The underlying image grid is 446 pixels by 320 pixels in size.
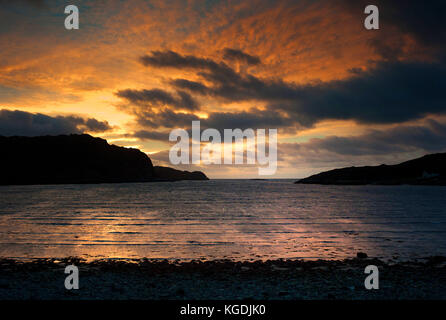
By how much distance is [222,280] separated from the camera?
43.2ft

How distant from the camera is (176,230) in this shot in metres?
30.0

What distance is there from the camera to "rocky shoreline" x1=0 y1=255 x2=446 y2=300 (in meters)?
11.1

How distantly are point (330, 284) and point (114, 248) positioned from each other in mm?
15257

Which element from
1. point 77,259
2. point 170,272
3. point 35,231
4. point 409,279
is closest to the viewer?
point 409,279

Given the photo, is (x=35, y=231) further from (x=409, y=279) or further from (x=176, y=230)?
(x=409, y=279)

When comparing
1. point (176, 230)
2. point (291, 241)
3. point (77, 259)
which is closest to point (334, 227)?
point (291, 241)

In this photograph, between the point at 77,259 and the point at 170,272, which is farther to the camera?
the point at 77,259

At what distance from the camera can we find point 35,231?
29.2m

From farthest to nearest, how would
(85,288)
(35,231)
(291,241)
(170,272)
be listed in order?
(35,231) → (291,241) → (170,272) → (85,288)

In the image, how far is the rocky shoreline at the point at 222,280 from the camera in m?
11.1
